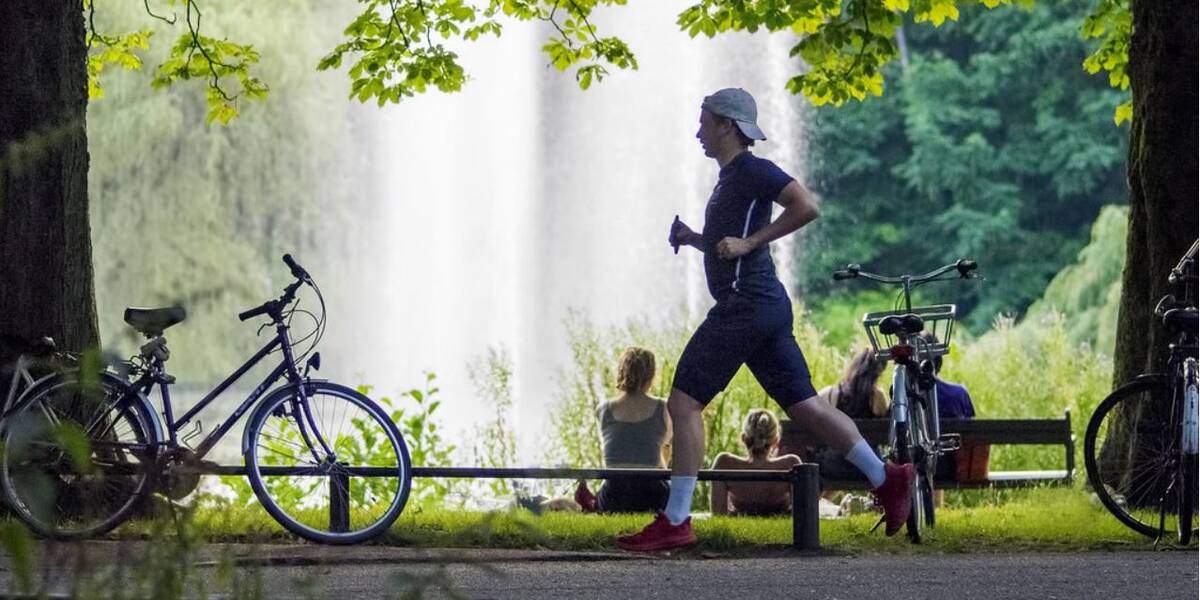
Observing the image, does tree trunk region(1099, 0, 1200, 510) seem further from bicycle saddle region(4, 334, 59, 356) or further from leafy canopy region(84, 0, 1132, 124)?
bicycle saddle region(4, 334, 59, 356)

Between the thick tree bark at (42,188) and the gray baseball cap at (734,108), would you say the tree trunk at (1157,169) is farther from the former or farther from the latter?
the thick tree bark at (42,188)

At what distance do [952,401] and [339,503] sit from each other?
379cm

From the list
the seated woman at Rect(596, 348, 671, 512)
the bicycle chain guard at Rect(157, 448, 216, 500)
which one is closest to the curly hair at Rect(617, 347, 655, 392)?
the seated woman at Rect(596, 348, 671, 512)

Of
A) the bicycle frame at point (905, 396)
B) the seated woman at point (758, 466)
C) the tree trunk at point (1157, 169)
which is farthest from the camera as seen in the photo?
the seated woman at point (758, 466)

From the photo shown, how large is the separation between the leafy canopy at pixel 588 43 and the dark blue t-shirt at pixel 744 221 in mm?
3482

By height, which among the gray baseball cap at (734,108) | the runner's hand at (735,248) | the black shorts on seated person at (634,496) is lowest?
the black shorts on seated person at (634,496)

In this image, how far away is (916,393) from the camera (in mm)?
7477

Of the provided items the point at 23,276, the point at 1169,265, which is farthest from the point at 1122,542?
the point at 23,276

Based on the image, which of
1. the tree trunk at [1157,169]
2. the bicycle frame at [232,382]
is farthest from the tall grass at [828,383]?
the bicycle frame at [232,382]

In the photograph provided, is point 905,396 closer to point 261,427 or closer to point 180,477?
point 261,427

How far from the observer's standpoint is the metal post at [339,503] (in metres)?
6.96

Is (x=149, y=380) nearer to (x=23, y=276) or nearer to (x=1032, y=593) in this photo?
(x=23, y=276)

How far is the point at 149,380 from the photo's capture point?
7098 millimetres

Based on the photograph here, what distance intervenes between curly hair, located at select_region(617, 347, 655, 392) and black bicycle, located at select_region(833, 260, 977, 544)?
1813mm
